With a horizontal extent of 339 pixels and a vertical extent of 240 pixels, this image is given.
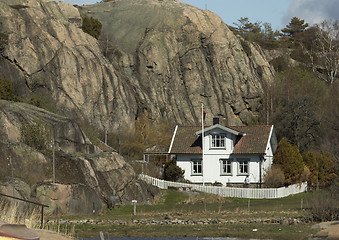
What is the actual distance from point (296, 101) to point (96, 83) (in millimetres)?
25789

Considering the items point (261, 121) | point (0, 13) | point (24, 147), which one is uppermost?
point (0, 13)

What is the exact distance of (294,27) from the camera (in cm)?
16275

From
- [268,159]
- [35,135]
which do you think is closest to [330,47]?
[268,159]

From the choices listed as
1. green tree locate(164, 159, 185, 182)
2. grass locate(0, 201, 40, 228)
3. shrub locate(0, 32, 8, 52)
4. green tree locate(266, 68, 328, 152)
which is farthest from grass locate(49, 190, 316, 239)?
green tree locate(266, 68, 328, 152)

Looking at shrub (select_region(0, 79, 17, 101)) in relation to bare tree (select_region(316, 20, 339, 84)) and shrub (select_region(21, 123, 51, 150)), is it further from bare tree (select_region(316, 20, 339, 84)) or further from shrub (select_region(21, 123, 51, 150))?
bare tree (select_region(316, 20, 339, 84))

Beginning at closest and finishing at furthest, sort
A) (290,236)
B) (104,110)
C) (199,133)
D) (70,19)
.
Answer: (290,236) < (199,133) < (104,110) < (70,19)

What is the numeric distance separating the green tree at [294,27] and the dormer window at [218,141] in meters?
97.3

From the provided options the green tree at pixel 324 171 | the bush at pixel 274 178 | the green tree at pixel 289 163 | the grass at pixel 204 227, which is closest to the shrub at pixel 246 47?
the green tree at pixel 324 171

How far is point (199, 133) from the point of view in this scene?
6869 centimetres

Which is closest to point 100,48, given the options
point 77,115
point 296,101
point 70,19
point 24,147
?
point 70,19

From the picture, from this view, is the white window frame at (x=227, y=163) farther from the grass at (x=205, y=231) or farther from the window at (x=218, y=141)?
the grass at (x=205, y=231)

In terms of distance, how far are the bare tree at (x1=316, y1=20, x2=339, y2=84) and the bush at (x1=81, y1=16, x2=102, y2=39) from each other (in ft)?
127

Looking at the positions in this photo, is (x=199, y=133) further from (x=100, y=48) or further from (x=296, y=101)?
(x=100, y=48)

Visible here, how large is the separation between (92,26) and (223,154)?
4267 centimetres
